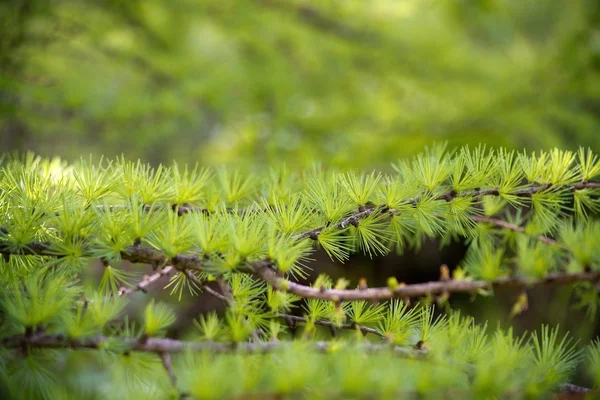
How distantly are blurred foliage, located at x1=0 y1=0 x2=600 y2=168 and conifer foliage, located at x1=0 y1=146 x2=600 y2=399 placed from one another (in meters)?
0.91

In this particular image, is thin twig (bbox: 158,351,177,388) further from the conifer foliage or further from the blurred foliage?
the blurred foliage

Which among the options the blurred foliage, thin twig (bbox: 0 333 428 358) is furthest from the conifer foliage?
the blurred foliage

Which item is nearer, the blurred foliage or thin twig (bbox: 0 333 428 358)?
thin twig (bbox: 0 333 428 358)

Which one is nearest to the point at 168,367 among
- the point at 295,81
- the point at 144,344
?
the point at 144,344

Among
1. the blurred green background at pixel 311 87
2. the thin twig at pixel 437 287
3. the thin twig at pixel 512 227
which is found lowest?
the thin twig at pixel 437 287

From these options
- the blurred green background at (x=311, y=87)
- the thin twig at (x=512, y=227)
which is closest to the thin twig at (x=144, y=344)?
the thin twig at (x=512, y=227)

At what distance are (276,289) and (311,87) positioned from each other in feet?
7.28

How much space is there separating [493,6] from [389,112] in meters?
0.72

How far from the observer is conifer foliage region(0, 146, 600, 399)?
20.2 inches

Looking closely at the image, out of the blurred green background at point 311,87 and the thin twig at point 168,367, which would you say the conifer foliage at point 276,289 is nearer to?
the thin twig at point 168,367

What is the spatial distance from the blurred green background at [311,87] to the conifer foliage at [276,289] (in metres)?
0.92

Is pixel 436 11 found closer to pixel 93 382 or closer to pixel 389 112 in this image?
pixel 389 112

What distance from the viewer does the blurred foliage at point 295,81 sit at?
198cm

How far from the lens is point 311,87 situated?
2.68 metres
